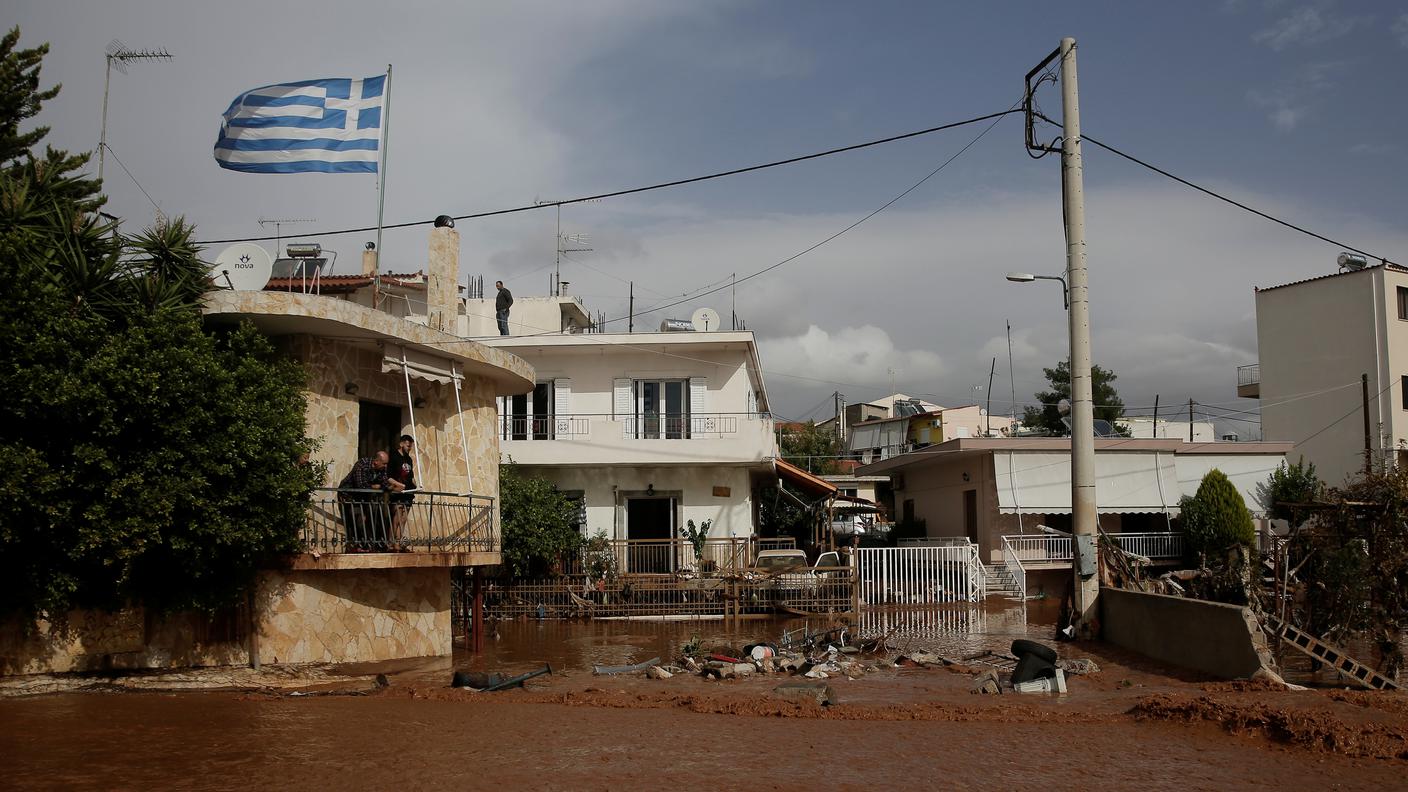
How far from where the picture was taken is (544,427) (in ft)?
97.2

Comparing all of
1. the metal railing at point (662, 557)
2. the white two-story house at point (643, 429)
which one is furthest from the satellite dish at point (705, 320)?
the metal railing at point (662, 557)

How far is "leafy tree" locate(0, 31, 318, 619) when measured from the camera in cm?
1066

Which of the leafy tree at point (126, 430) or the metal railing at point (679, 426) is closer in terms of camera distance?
the leafy tree at point (126, 430)

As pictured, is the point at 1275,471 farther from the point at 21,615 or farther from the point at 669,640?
the point at 21,615

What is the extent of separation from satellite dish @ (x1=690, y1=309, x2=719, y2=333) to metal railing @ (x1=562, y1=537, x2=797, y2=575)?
7147mm

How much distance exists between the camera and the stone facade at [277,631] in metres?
12.1

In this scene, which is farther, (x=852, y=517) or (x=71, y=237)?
(x=852, y=517)

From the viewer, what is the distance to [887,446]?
54.2m

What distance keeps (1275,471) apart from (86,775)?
3408 centimetres

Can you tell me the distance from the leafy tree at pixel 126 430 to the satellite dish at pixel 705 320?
17.8m

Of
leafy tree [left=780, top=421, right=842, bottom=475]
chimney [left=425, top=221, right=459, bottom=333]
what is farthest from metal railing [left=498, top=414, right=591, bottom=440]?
leafy tree [left=780, top=421, right=842, bottom=475]

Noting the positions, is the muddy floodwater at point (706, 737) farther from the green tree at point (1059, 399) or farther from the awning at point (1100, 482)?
the green tree at point (1059, 399)

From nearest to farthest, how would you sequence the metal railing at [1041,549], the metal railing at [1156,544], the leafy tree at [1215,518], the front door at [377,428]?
1. the front door at [377,428]
2. the leafy tree at [1215,518]
3. the metal railing at [1041,549]
4. the metal railing at [1156,544]

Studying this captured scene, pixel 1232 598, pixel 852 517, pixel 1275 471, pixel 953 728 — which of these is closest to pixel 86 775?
pixel 953 728
